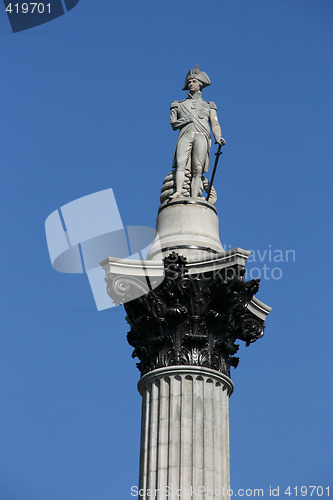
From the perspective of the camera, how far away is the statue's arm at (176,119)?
30.4 metres

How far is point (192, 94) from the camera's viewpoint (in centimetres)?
3131

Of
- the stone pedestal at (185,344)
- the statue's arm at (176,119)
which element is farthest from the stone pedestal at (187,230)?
the statue's arm at (176,119)

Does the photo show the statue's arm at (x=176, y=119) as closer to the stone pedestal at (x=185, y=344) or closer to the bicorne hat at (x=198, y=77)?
the bicorne hat at (x=198, y=77)

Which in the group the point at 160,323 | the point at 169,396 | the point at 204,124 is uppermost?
the point at 204,124

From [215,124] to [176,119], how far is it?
1.36 meters

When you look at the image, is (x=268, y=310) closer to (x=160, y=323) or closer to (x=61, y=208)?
(x=160, y=323)

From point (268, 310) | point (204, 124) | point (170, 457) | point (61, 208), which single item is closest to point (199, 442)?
point (170, 457)

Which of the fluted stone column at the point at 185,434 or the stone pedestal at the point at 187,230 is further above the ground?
the stone pedestal at the point at 187,230

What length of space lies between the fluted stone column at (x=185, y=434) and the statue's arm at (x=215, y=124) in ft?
25.4

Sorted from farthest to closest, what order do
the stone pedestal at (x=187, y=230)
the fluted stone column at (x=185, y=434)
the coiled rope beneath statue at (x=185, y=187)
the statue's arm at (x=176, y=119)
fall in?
the statue's arm at (x=176, y=119) < the coiled rope beneath statue at (x=185, y=187) < the stone pedestal at (x=187, y=230) < the fluted stone column at (x=185, y=434)

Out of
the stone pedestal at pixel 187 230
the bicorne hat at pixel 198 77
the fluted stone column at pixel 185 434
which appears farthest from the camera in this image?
the bicorne hat at pixel 198 77

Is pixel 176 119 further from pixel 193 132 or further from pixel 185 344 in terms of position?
pixel 185 344

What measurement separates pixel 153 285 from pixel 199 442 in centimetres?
451

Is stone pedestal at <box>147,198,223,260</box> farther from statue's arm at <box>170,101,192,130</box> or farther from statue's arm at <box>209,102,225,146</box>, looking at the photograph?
statue's arm at <box>170,101,192,130</box>
